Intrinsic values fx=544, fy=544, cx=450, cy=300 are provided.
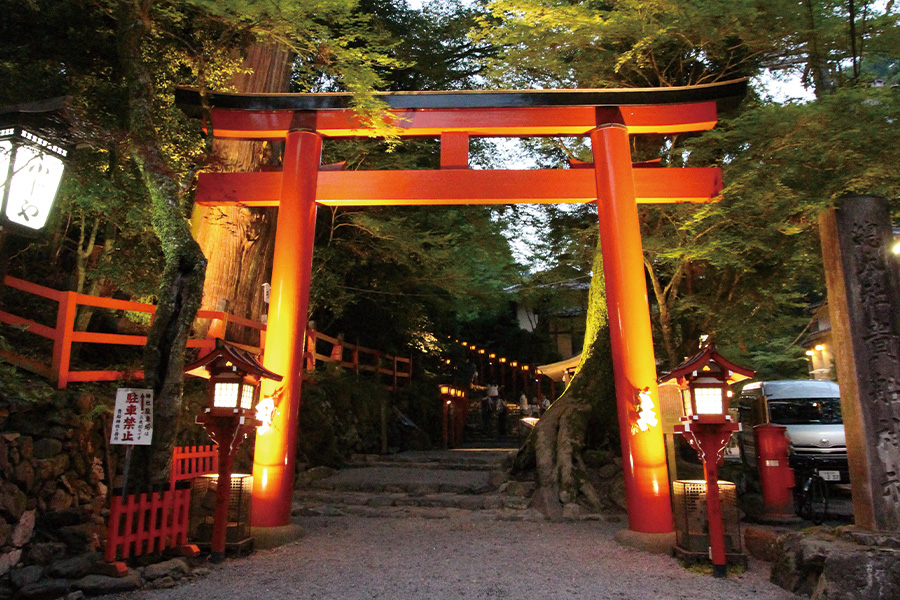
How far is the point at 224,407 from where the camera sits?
→ 572 centimetres

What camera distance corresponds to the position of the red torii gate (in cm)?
720

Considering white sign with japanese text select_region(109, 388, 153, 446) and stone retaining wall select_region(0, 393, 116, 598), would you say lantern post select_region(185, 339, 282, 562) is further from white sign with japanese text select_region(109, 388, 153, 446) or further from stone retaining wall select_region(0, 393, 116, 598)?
stone retaining wall select_region(0, 393, 116, 598)

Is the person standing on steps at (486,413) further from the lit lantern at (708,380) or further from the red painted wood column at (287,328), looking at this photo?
the lit lantern at (708,380)

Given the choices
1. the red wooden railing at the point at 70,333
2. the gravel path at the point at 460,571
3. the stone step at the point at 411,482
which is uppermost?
the red wooden railing at the point at 70,333

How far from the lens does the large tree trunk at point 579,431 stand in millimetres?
8500

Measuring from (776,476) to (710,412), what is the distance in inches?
135

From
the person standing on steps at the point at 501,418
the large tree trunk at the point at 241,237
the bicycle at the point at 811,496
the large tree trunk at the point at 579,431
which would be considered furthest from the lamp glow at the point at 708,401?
the person standing on steps at the point at 501,418

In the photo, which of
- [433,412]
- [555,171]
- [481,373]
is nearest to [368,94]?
[555,171]

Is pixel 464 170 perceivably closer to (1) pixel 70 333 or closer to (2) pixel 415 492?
(1) pixel 70 333

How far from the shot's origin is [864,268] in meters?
5.05

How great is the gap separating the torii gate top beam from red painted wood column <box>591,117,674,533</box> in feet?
1.10

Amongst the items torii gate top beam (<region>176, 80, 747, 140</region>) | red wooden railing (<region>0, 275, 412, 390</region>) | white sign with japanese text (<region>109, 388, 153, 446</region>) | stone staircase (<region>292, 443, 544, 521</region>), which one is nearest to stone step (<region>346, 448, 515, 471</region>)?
stone staircase (<region>292, 443, 544, 521</region>)

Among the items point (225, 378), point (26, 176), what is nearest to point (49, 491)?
point (225, 378)

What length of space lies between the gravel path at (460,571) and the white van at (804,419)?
13.4ft
